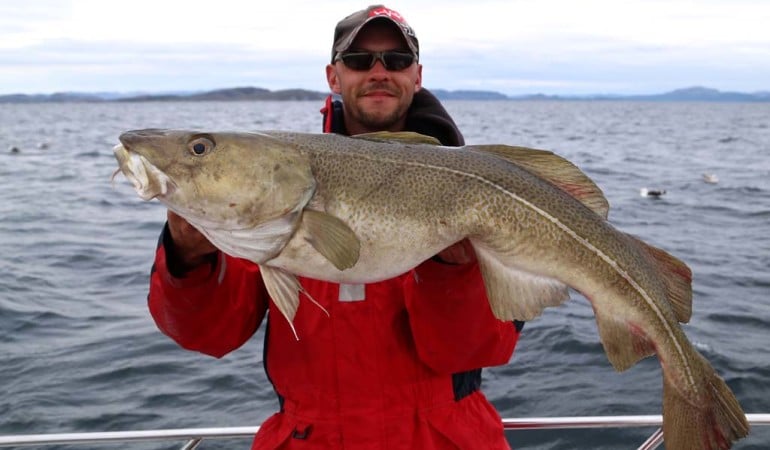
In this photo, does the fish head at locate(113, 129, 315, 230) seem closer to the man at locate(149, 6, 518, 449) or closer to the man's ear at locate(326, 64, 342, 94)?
the man at locate(149, 6, 518, 449)

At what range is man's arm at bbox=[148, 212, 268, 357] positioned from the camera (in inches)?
124

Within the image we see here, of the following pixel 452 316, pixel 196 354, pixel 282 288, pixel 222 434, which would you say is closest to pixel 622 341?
pixel 452 316

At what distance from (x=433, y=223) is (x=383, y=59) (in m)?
1.46

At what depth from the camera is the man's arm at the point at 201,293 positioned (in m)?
3.14

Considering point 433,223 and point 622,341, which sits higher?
point 433,223

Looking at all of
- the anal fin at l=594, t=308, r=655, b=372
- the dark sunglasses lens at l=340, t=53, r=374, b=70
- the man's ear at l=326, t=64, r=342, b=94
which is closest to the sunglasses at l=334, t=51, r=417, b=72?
the dark sunglasses lens at l=340, t=53, r=374, b=70

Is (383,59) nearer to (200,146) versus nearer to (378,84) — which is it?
(378,84)

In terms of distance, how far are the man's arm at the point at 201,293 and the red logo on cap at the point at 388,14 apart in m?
1.52

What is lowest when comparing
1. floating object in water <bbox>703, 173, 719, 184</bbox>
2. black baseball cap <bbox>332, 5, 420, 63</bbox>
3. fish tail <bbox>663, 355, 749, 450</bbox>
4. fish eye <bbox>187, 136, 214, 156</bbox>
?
floating object in water <bbox>703, 173, 719, 184</bbox>

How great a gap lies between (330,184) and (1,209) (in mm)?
18016

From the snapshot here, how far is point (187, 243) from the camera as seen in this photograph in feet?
10.1

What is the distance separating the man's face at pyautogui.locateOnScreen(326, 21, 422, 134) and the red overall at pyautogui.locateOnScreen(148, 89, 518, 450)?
1.00m

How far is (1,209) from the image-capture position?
1833 cm

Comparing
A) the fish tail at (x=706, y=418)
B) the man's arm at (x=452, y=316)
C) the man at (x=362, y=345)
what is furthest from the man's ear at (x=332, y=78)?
the fish tail at (x=706, y=418)
